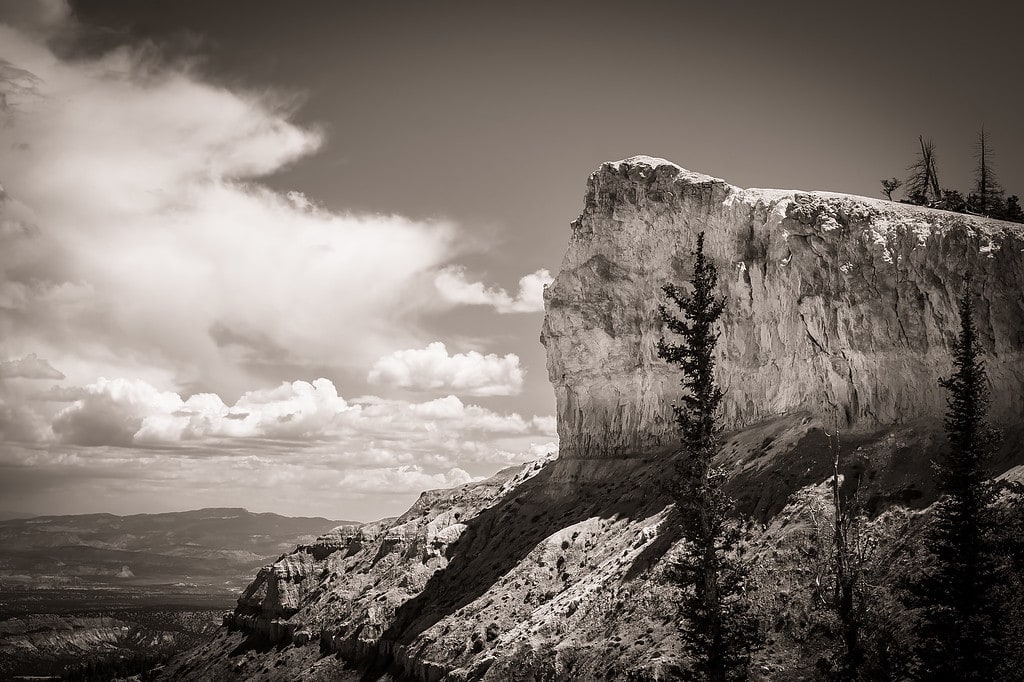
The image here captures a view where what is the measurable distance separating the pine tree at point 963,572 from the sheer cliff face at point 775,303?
13864mm

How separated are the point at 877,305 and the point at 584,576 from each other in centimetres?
2876

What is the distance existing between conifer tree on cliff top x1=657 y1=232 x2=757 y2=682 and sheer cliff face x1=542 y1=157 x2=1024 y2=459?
68.5 feet

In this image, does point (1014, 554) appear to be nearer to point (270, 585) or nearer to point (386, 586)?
point (386, 586)

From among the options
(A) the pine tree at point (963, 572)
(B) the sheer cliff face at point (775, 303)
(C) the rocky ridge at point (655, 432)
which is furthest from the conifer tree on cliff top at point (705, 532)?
(B) the sheer cliff face at point (775, 303)

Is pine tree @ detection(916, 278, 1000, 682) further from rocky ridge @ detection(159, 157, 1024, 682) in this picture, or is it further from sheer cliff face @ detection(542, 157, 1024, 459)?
sheer cliff face @ detection(542, 157, 1024, 459)

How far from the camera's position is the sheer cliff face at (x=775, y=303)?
55938 millimetres

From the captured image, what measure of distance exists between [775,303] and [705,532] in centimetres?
3119

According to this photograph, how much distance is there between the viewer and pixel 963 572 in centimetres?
3812

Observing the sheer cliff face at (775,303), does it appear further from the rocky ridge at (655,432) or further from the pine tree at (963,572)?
the pine tree at (963,572)

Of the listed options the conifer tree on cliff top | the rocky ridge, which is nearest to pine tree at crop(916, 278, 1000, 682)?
the rocky ridge

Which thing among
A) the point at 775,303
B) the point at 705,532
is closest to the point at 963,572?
the point at 705,532

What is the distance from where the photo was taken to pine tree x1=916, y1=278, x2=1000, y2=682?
3675 cm

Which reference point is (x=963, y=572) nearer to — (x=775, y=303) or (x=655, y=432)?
(x=775, y=303)

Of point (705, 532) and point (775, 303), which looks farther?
point (775, 303)
